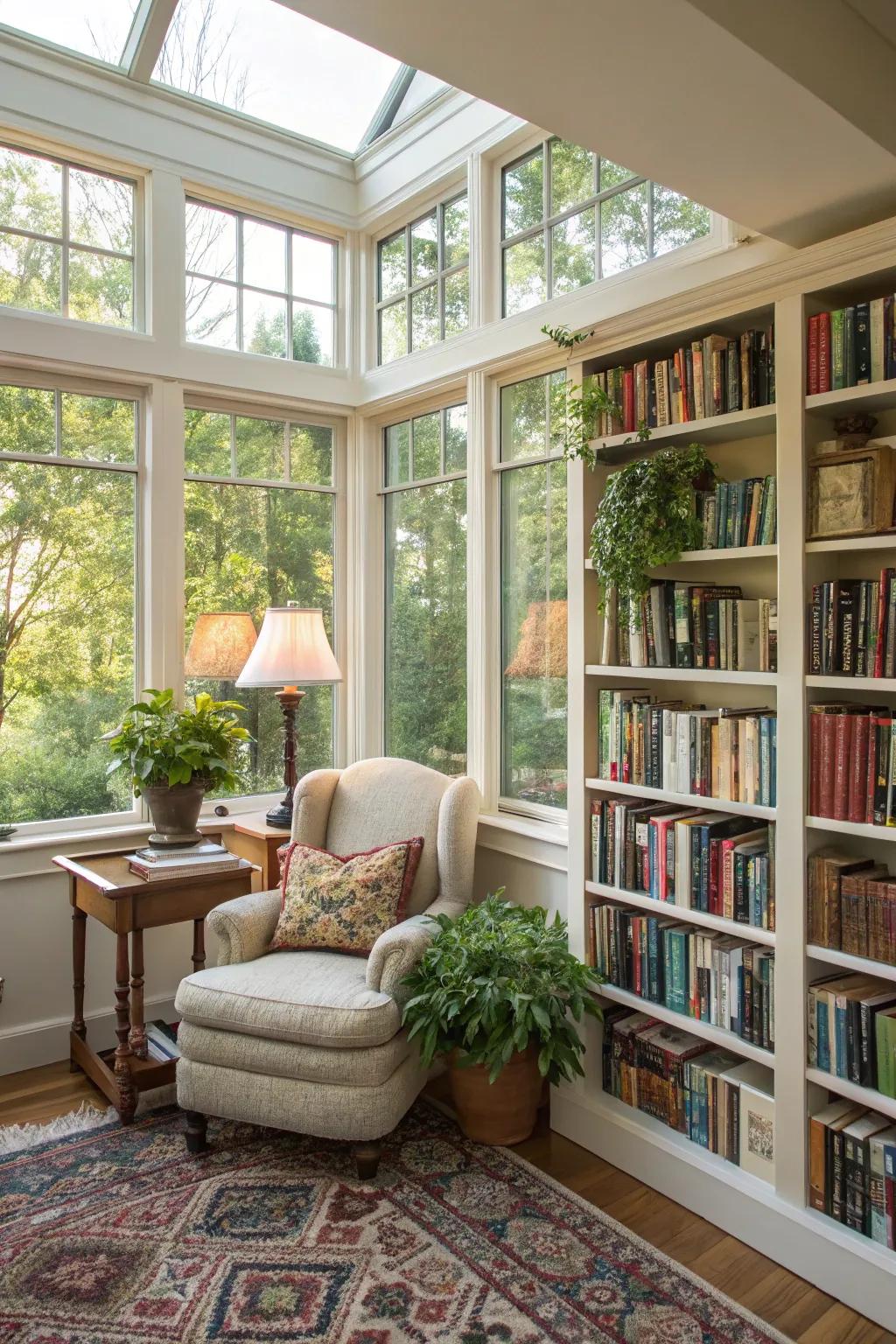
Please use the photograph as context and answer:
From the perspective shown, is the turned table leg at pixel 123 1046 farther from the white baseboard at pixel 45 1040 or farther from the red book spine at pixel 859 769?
the red book spine at pixel 859 769

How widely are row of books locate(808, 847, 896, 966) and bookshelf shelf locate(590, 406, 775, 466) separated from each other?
1057 millimetres

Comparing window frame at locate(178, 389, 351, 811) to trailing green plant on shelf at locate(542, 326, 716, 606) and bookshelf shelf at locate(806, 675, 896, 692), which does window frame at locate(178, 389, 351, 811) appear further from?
bookshelf shelf at locate(806, 675, 896, 692)

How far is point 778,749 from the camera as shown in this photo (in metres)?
2.18

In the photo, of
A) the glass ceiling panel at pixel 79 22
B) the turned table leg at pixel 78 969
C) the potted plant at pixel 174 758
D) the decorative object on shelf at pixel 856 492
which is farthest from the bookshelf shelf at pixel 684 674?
the glass ceiling panel at pixel 79 22

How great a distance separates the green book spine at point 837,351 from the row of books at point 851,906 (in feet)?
3.58

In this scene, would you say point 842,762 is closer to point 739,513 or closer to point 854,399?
point 739,513

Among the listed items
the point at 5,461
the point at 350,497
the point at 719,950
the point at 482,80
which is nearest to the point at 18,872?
the point at 5,461

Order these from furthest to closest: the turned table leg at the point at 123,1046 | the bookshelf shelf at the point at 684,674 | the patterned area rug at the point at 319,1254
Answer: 1. the turned table leg at the point at 123,1046
2. the bookshelf shelf at the point at 684,674
3. the patterned area rug at the point at 319,1254

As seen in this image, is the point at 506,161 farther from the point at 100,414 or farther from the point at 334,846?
the point at 334,846

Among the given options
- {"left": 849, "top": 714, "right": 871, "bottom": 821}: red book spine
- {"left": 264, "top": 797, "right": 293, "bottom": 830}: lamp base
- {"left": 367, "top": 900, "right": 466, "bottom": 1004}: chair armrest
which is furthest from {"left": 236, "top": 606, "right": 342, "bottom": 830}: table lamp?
{"left": 849, "top": 714, "right": 871, "bottom": 821}: red book spine

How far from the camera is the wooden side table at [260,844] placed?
132 inches

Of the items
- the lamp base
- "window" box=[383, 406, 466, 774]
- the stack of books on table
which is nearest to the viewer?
the stack of books on table

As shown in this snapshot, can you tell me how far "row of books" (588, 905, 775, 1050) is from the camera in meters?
2.26

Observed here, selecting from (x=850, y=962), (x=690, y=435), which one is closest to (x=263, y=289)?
(x=690, y=435)
